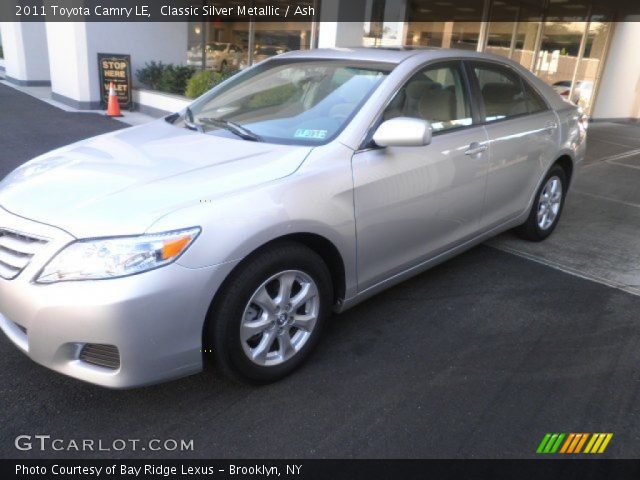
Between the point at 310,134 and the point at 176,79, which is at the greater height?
the point at 310,134

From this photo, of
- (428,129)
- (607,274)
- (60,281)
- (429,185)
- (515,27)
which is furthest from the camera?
(515,27)

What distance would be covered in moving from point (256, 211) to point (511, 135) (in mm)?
2424

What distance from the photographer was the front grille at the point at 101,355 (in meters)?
2.26

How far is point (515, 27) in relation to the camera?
1321 centimetres

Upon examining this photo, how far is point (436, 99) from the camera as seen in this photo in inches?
140

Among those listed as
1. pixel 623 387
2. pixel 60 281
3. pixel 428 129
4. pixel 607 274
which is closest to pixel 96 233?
pixel 60 281

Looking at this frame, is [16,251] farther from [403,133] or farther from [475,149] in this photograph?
[475,149]

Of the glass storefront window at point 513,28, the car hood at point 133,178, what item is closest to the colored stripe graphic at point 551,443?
the car hood at point 133,178

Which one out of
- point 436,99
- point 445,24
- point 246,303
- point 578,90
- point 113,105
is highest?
point 445,24

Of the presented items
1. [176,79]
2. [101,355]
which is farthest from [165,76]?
[101,355]

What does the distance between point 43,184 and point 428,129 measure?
1971 mm

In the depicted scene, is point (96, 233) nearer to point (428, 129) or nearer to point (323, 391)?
point (323, 391)

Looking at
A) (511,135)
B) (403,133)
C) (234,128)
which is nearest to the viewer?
(403,133)

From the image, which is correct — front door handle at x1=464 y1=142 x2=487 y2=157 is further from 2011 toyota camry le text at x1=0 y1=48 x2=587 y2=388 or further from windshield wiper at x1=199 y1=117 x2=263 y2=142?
windshield wiper at x1=199 y1=117 x2=263 y2=142
